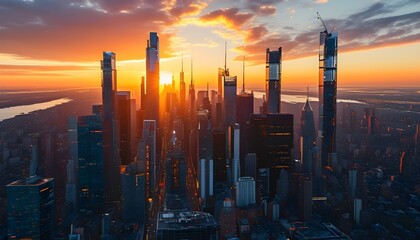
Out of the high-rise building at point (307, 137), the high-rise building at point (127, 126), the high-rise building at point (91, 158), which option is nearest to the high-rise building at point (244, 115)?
the high-rise building at point (307, 137)

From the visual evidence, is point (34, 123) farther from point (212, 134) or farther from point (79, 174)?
point (212, 134)

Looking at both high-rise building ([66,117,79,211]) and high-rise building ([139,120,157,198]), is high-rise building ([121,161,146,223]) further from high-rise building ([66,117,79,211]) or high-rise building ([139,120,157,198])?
high-rise building ([66,117,79,211])

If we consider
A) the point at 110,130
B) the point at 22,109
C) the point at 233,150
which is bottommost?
the point at 233,150

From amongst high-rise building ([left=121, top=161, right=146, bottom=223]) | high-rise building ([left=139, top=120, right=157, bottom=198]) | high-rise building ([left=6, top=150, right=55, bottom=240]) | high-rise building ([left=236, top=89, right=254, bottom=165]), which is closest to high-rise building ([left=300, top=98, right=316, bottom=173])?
high-rise building ([left=236, top=89, right=254, bottom=165])

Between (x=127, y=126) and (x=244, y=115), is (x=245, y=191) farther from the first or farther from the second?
(x=127, y=126)

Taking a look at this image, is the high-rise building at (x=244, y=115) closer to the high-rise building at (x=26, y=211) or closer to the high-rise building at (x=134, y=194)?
the high-rise building at (x=134, y=194)

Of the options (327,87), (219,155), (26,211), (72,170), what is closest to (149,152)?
(219,155)
